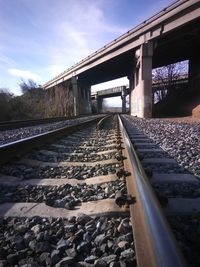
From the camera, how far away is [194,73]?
1342 inches

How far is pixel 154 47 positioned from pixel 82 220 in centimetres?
2525

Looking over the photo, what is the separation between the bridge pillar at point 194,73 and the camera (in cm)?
3219

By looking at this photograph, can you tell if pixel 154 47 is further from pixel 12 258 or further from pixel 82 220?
pixel 12 258

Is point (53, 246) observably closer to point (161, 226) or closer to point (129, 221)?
point (129, 221)

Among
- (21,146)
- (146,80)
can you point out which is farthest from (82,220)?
(146,80)

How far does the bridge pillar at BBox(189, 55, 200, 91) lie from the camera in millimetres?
32188

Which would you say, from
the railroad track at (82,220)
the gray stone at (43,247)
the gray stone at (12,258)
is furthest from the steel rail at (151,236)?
the gray stone at (12,258)

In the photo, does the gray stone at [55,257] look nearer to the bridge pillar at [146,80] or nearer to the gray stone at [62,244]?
the gray stone at [62,244]

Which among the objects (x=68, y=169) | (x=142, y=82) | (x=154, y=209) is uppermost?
(x=142, y=82)

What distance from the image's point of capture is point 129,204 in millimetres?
2143

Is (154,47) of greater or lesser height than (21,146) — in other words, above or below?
above

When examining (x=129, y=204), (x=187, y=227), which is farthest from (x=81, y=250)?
(x=187, y=227)

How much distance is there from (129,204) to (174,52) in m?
33.1

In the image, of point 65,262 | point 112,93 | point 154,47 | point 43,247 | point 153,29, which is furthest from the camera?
point 112,93
